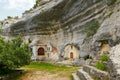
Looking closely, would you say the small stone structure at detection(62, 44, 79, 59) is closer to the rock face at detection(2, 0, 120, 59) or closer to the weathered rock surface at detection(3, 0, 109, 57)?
the rock face at detection(2, 0, 120, 59)

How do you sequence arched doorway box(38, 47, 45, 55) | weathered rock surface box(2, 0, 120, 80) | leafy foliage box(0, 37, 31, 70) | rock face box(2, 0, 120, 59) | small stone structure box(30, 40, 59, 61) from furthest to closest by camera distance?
arched doorway box(38, 47, 45, 55) → small stone structure box(30, 40, 59, 61) → rock face box(2, 0, 120, 59) → weathered rock surface box(2, 0, 120, 80) → leafy foliage box(0, 37, 31, 70)

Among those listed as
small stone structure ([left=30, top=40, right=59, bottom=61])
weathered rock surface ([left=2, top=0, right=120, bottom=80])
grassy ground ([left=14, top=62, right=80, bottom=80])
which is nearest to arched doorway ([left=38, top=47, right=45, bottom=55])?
small stone structure ([left=30, top=40, right=59, bottom=61])

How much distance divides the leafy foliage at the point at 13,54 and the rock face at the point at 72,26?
24.3ft

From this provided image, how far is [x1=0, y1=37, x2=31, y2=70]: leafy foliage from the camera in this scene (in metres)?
23.7

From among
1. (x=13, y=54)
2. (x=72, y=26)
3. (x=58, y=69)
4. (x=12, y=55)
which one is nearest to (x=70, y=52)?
(x=72, y=26)

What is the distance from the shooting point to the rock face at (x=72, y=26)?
27.4 m

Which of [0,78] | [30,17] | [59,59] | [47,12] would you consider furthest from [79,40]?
[0,78]

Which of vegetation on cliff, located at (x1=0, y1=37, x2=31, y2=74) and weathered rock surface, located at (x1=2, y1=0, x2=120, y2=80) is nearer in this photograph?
vegetation on cliff, located at (x1=0, y1=37, x2=31, y2=74)

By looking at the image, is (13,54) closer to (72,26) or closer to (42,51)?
(72,26)

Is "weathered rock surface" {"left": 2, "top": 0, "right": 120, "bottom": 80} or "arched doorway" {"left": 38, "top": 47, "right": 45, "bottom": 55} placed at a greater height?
"weathered rock surface" {"left": 2, "top": 0, "right": 120, "bottom": 80}

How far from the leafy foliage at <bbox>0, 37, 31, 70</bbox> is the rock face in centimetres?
741

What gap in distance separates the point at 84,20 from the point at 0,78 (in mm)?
15627

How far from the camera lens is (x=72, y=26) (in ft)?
120

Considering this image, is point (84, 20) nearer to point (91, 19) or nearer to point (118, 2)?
point (91, 19)
